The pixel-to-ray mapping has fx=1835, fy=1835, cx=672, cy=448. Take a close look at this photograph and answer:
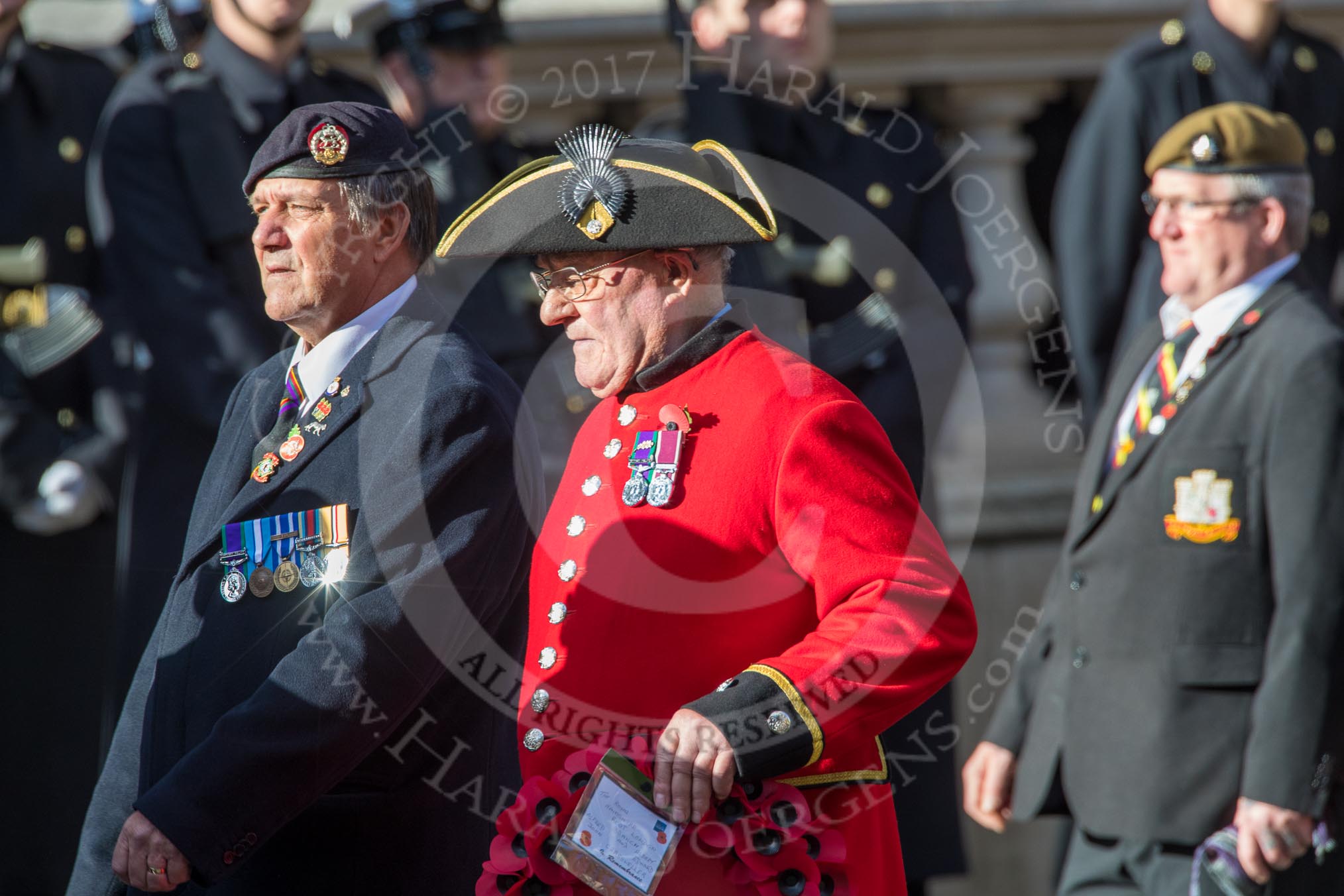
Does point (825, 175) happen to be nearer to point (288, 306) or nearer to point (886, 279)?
point (886, 279)

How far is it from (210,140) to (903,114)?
2.02 meters

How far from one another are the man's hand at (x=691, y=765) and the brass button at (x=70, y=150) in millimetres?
3017

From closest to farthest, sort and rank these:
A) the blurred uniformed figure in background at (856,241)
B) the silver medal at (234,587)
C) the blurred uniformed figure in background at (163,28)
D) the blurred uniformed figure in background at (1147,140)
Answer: the silver medal at (234,587) < the blurred uniformed figure in background at (856,241) < the blurred uniformed figure in background at (163,28) < the blurred uniformed figure in background at (1147,140)

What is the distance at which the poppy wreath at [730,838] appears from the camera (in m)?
2.60

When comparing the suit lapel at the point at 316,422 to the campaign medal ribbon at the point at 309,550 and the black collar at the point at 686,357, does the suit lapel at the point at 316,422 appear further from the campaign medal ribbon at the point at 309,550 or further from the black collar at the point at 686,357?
the black collar at the point at 686,357

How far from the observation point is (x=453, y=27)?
503 cm

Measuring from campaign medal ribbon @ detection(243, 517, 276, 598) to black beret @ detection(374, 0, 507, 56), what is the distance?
2431 mm

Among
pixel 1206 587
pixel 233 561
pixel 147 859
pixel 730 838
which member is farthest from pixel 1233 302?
pixel 147 859

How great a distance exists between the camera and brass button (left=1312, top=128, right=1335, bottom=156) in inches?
217

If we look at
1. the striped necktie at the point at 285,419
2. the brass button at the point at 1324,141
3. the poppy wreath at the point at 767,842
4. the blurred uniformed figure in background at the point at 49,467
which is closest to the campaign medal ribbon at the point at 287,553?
the striped necktie at the point at 285,419

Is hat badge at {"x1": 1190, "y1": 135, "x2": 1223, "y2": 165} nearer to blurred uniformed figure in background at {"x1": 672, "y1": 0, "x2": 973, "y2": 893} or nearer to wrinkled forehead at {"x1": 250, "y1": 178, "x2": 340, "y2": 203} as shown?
blurred uniformed figure in background at {"x1": 672, "y1": 0, "x2": 973, "y2": 893}

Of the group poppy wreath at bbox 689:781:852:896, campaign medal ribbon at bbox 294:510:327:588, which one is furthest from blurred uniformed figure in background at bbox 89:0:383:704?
poppy wreath at bbox 689:781:852:896

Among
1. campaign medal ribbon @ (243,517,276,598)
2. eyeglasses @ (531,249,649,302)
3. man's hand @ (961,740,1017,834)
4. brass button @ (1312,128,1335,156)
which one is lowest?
man's hand @ (961,740,1017,834)

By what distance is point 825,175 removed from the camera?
485cm
